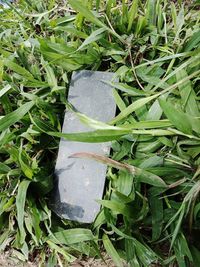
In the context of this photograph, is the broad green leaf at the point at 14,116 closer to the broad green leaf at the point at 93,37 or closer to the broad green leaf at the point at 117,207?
the broad green leaf at the point at 93,37

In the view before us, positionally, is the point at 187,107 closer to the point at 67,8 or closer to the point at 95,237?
the point at 95,237

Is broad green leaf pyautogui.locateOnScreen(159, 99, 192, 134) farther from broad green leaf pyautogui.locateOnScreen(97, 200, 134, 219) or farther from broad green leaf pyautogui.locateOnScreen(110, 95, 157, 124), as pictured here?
broad green leaf pyautogui.locateOnScreen(97, 200, 134, 219)

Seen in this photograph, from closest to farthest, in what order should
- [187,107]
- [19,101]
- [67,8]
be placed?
[187,107] < [19,101] < [67,8]

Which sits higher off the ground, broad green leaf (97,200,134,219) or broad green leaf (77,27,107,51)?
broad green leaf (77,27,107,51)

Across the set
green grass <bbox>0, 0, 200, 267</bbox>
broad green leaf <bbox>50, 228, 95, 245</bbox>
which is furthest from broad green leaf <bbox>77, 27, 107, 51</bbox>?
broad green leaf <bbox>50, 228, 95, 245</bbox>

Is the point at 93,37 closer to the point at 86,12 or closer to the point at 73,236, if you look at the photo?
the point at 86,12

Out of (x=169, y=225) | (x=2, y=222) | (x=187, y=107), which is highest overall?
(x=187, y=107)

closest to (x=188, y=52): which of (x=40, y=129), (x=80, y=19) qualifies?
A: (x=80, y=19)

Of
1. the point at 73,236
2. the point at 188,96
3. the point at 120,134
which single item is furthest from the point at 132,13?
the point at 73,236
